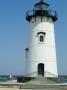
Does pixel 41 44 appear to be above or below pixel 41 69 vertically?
above

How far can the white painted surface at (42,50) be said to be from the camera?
26.6 metres

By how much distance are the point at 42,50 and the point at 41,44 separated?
23.8 inches

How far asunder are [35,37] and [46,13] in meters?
2.62

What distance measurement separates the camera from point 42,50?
26641mm

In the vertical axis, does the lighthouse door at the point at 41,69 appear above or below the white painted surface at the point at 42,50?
below

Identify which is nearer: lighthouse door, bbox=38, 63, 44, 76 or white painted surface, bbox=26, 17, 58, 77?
white painted surface, bbox=26, 17, 58, 77

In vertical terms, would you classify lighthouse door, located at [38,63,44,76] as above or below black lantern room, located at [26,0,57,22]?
below

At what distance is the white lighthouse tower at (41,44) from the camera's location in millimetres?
26609

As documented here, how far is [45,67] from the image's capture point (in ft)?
87.2

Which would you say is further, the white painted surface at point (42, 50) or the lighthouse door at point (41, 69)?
the lighthouse door at point (41, 69)

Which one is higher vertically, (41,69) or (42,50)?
(42,50)

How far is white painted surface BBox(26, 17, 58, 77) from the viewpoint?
26.6 m

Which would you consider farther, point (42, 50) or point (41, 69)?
point (41, 69)

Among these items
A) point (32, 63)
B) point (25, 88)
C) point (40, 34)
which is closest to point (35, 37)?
point (40, 34)
